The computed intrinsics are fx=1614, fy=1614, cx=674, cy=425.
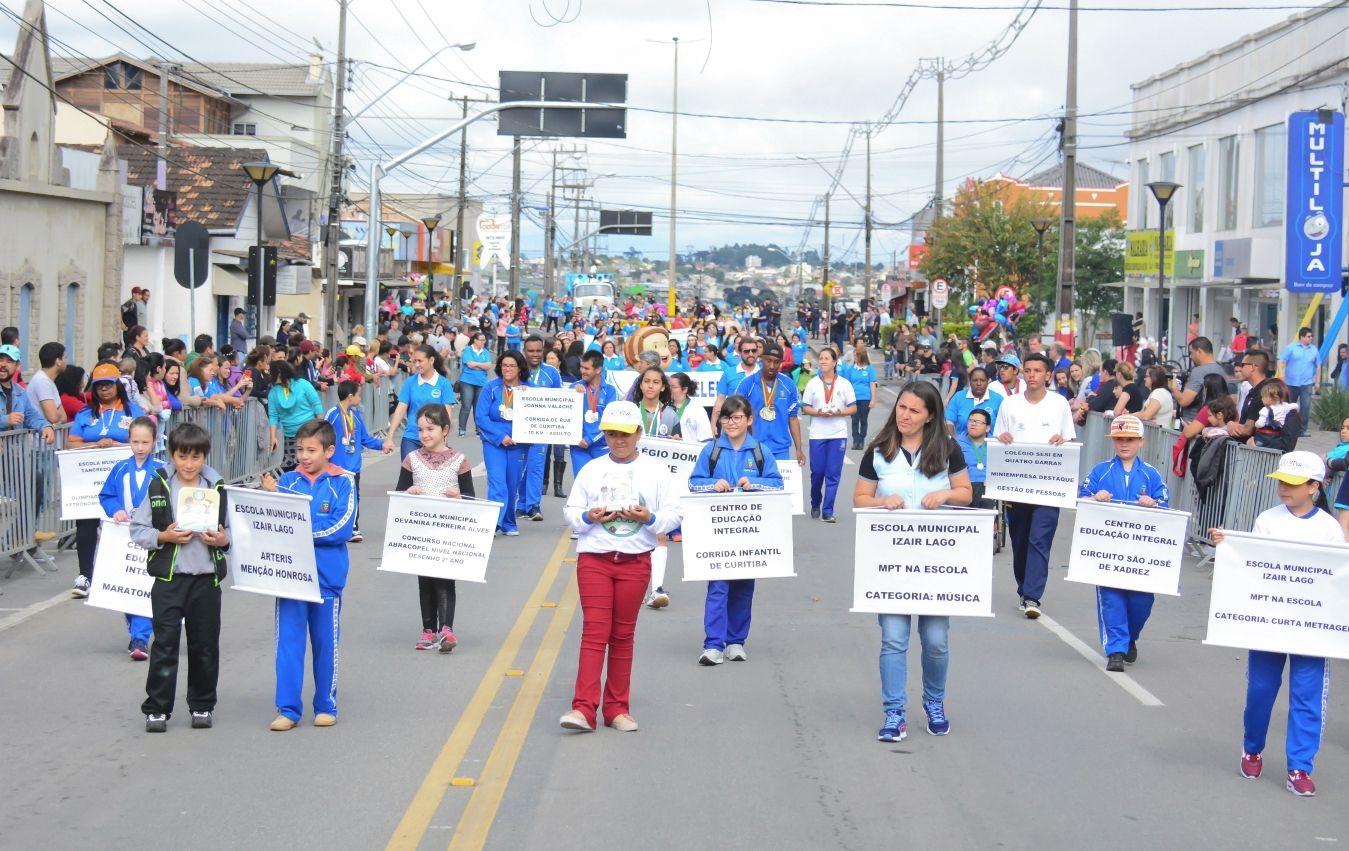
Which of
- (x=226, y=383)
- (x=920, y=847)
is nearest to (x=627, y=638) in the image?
(x=920, y=847)

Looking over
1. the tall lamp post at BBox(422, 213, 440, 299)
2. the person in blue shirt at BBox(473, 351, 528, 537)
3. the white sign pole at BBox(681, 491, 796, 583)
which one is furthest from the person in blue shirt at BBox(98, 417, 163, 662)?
the tall lamp post at BBox(422, 213, 440, 299)

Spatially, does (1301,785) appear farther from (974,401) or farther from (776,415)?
(974,401)

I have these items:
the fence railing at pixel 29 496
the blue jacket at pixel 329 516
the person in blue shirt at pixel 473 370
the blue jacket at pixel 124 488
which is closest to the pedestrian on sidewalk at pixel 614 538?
the blue jacket at pixel 329 516

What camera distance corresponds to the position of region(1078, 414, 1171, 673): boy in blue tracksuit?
10.4m

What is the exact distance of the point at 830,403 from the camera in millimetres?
17359

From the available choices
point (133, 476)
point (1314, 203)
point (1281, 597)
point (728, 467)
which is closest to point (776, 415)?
point (728, 467)

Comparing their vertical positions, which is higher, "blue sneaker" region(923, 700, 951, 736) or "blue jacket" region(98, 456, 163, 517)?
"blue jacket" region(98, 456, 163, 517)

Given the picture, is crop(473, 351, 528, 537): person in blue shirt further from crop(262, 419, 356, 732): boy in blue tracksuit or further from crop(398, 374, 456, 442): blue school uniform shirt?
crop(262, 419, 356, 732): boy in blue tracksuit

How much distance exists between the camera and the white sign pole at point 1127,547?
10.1 m

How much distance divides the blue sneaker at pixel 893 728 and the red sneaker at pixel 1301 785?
1861 millimetres

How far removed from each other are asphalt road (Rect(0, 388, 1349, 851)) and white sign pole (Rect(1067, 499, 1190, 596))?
65cm

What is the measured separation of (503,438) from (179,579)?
7740mm

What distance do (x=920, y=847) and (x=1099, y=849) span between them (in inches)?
28.6

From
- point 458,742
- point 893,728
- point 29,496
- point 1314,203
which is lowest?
point 458,742
